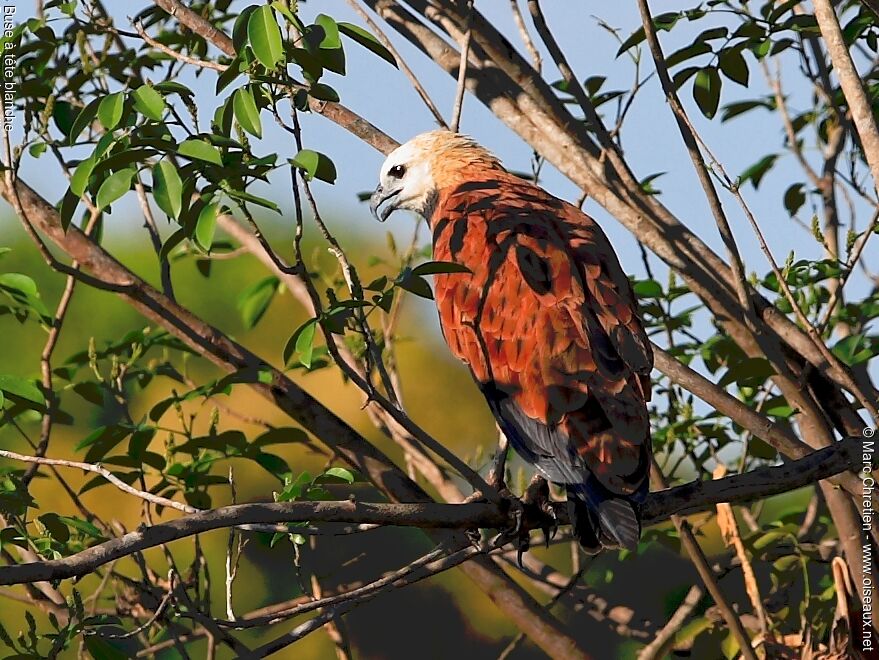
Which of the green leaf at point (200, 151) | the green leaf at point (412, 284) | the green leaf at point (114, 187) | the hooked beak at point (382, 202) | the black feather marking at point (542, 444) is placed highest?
the hooked beak at point (382, 202)

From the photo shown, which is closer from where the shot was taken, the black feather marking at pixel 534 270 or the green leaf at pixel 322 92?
the green leaf at pixel 322 92

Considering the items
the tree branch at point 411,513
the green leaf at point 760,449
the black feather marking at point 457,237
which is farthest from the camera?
the green leaf at point 760,449

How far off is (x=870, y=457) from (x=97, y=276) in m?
2.67

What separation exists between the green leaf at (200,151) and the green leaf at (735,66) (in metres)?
1.96

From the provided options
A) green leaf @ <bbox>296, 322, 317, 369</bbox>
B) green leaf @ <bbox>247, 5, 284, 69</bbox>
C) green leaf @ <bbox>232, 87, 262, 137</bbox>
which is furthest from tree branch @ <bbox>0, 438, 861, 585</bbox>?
green leaf @ <bbox>247, 5, 284, 69</bbox>

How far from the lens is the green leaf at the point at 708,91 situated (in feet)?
13.1

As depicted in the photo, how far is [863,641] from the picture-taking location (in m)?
4.03

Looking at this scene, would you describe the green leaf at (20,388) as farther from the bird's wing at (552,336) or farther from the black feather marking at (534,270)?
the black feather marking at (534,270)

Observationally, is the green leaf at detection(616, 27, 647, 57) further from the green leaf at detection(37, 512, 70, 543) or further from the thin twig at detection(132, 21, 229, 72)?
the green leaf at detection(37, 512, 70, 543)

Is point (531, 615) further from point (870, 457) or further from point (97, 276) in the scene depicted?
point (97, 276)

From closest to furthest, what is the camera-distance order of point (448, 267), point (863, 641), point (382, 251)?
1. point (448, 267)
2. point (863, 641)
3. point (382, 251)

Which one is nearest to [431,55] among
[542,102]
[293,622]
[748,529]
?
[542,102]

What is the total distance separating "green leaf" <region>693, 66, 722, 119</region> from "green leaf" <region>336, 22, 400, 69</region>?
3.71 ft

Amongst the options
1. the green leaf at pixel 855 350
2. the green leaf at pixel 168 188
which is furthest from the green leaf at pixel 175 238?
the green leaf at pixel 855 350
